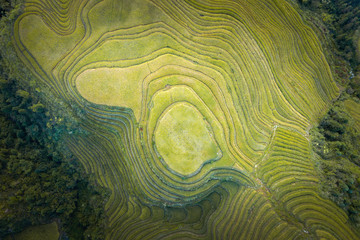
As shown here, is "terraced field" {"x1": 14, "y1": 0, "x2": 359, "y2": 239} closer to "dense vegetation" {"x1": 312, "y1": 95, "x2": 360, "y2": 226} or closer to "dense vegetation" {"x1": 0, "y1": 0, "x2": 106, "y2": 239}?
"dense vegetation" {"x1": 312, "y1": 95, "x2": 360, "y2": 226}

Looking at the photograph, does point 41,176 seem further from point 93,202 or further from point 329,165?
point 329,165

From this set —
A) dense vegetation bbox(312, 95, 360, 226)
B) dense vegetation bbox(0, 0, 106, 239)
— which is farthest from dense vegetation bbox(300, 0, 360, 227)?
dense vegetation bbox(0, 0, 106, 239)

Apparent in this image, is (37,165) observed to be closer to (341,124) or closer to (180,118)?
(180,118)

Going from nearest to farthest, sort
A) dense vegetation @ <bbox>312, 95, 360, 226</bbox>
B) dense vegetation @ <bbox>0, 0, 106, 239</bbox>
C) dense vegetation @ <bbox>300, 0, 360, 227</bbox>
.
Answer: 1. dense vegetation @ <bbox>0, 0, 106, 239</bbox>
2. dense vegetation @ <bbox>312, 95, 360, 226</bbox>
3. dense vegetation @ <bbox>300, 0, 360, 227</bbox>

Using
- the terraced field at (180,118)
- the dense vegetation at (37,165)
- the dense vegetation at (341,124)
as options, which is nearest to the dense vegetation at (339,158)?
the dense vegetation at (341,124)

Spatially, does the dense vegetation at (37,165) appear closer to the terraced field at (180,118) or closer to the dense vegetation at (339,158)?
the terraced field at (180,118)
